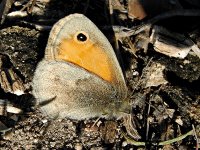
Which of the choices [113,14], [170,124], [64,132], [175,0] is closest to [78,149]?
[64,132]

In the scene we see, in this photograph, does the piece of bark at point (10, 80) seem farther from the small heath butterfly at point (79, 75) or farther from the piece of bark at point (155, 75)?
the piece of bark at point (155, 75)

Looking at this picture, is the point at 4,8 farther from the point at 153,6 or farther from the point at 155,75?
the point at 155,75

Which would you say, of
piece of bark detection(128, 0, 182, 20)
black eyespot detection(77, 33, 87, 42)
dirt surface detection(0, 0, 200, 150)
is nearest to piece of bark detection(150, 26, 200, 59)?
dirt surface detection(0, 0, 200, 150)

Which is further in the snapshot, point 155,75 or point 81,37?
point 155,75

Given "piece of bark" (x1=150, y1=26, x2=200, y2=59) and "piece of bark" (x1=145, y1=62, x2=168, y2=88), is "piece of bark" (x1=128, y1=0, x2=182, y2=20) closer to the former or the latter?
"piece of bark" (x1=150, y1=26, x2=200, y2=59)

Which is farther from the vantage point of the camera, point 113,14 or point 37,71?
point 113,14

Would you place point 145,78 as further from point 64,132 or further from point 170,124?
point 64,132

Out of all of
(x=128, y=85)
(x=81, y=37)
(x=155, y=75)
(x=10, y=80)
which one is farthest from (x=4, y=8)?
(x=155, y=75)
